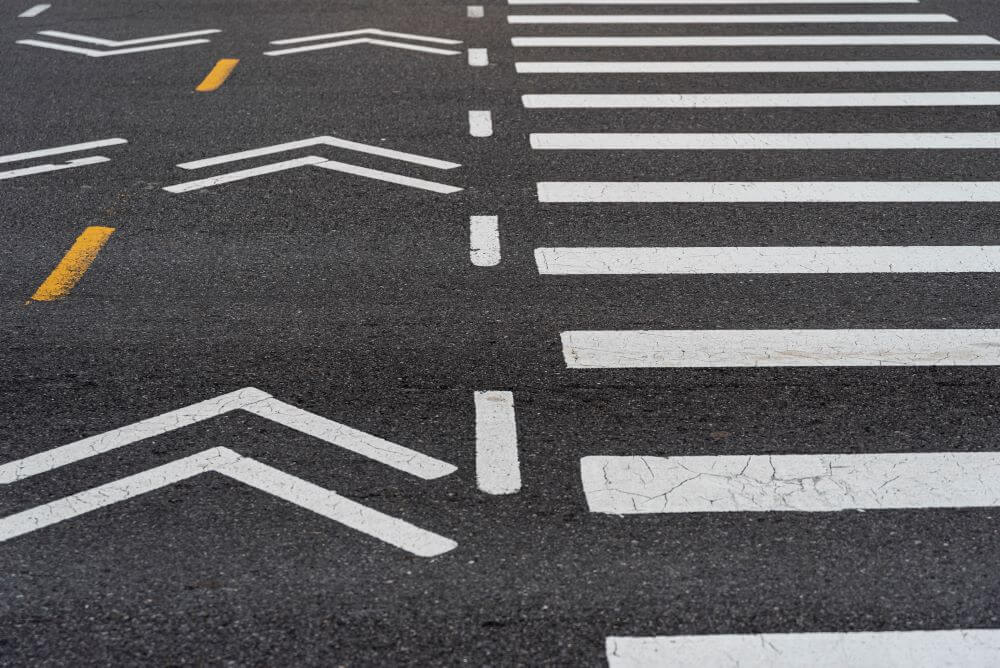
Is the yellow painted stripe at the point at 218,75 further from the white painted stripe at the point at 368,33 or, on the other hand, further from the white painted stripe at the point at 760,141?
the white painted stripe at the point at 760,141

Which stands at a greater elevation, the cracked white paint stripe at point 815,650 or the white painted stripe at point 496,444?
the white painted stripe at point 496,444

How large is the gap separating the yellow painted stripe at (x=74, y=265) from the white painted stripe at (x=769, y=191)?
10.3 ft

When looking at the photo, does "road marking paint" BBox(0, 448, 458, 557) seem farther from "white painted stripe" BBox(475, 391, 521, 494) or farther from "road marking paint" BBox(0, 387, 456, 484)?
"white painted stripe" BBox(475, 391, 521, 494)

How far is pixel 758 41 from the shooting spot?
12.0 metres

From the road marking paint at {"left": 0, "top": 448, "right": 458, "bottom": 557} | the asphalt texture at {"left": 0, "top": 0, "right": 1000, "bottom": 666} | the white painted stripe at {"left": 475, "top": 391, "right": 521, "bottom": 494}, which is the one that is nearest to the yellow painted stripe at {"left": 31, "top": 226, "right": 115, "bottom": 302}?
Answer: the asphalt texture at {"left": 0, "top": 0, "right": 1000, "bottom": 666}

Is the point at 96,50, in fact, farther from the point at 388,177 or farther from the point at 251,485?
the point at 251,485

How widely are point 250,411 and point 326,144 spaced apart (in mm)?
4130

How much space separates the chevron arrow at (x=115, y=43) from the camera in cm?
1185

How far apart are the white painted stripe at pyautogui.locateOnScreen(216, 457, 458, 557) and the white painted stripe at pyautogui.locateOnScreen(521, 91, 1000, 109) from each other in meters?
5.85

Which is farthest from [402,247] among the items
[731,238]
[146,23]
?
[146,23]

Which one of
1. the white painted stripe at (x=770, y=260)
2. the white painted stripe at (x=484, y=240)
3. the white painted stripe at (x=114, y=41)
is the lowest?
the white painted stripe at (x=770, y=260)

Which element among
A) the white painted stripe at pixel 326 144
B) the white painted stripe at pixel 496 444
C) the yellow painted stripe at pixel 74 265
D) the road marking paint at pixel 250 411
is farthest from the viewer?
the white painted stripe at pixel 326 144

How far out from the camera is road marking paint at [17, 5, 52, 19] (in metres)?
13.5

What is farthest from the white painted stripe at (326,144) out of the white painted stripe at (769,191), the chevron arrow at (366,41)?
the chevron arrow at (366,41)
